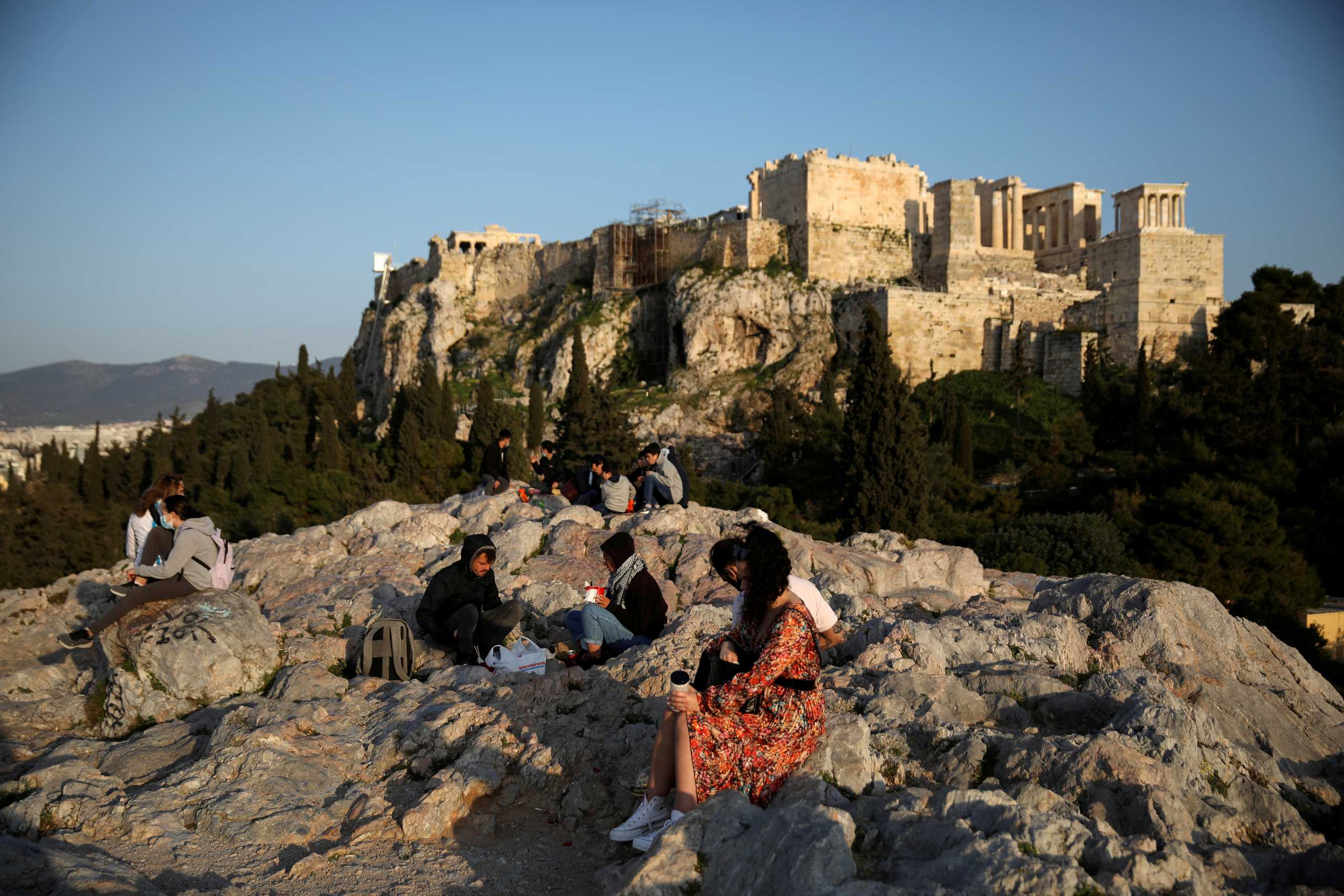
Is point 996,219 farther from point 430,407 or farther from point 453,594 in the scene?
point 453,594

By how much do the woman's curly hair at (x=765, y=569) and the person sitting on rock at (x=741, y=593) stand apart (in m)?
0.12

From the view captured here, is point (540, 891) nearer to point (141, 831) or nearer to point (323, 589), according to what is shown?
point (141, 831)

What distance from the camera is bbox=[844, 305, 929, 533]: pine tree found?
23141mm

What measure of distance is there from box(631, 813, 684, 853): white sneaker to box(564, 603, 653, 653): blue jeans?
8.21 ft

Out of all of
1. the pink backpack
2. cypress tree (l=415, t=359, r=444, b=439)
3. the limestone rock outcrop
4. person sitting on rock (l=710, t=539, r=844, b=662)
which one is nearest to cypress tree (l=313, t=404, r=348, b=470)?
cypress tree (l=415, t=359, r=444, b=439)

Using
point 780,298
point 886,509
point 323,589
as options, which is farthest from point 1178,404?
point 323,589

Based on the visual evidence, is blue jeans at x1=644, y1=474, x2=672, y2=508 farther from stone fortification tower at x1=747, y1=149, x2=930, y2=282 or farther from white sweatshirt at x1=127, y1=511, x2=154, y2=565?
stone fortification tower at x1=747, y1=149, x2=930, y2=282

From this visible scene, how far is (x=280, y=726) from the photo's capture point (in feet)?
19.4

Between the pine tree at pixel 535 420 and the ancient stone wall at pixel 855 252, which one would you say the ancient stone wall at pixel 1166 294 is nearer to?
the ancient stone wall at pixel 855 252

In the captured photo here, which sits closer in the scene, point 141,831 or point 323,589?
point 141,831

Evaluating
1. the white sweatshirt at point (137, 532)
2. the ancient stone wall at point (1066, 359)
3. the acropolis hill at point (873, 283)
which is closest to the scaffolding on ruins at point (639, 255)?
the acropolis hill at point (873, 283)

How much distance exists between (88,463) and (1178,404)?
4236 centimetres

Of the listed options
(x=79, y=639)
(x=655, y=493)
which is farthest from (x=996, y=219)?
(x=79, y=639)

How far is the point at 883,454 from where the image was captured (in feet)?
76.8
